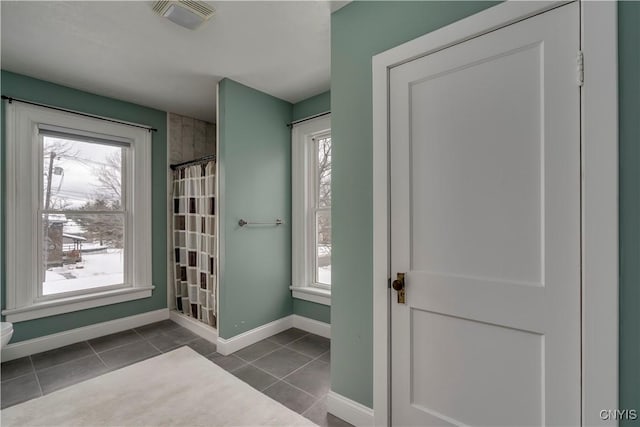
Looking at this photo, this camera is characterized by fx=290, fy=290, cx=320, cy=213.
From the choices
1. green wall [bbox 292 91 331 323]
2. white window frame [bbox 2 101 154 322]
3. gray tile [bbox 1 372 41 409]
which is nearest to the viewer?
gray tile [bbox 1 372 41 409]

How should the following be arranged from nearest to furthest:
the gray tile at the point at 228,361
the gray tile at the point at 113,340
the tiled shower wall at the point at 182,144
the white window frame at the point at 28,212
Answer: the gray tile at the point at 228,361
the white window frame at the point at 28,212
the gray tile at the point at 113,340
the tiled shower wall at the point at 182,144

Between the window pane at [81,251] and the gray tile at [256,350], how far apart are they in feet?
5.50

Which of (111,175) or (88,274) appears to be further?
(111,175)

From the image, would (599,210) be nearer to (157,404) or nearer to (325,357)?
(325,357)

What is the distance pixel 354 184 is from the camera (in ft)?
5.51

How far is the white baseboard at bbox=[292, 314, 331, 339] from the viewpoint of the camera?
2895 millimetres

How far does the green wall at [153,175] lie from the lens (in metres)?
2.53

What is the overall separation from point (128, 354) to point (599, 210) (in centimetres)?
329

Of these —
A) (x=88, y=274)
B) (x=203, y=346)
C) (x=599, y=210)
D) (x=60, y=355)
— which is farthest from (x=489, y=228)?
(x=88, y=274)

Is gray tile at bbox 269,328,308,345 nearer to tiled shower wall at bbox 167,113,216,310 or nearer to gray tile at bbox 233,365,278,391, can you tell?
gray tile at bbox 233,365,278,391

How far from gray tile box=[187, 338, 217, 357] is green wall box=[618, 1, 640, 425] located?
8.72ft

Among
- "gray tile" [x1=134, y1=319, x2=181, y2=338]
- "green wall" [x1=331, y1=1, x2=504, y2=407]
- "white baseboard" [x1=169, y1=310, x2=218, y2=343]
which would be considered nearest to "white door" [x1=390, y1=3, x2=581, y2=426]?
"green wall" [x1=331, y1=1, x2=504, y2=407]

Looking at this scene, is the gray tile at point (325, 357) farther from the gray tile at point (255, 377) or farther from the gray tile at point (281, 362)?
the gray tile at point (255, 377)

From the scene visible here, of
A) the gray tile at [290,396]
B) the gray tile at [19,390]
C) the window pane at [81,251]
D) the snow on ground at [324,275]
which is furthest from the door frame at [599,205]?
the window pane at [81,251]
